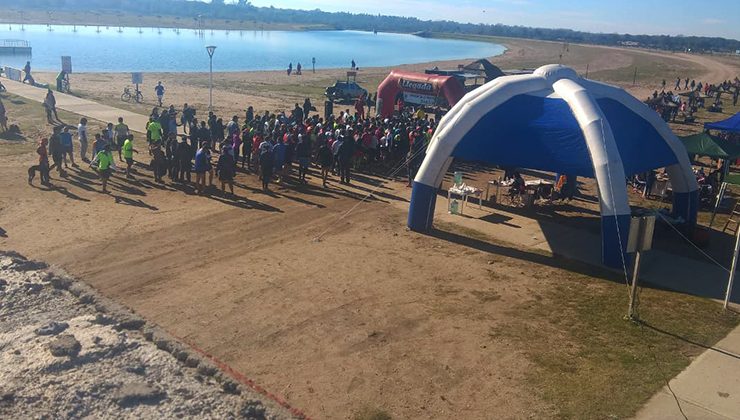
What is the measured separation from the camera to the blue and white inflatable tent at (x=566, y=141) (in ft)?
43.0

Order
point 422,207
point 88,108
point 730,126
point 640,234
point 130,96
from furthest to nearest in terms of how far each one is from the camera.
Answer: point 130,96, point 88,108, point 730,126, point 422,207, point 640,234

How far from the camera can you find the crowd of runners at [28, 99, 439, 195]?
57.5 feet

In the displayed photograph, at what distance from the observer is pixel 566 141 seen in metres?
13.9

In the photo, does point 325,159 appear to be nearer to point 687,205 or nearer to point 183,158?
point 183,158

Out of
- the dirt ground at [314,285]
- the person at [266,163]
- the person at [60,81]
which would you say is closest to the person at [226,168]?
the dirt ground at [314,285]

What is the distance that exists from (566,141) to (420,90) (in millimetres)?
17982

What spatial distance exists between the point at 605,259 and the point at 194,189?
1076cm

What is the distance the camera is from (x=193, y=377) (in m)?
8.35

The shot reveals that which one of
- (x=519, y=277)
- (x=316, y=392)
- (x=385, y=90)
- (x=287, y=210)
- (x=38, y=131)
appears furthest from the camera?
(x=385, y=90)

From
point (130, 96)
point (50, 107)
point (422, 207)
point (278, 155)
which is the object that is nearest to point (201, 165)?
point (278, 155)

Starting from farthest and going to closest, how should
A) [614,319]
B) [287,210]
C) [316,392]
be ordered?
[287,210]
[614,319]
[316,392]

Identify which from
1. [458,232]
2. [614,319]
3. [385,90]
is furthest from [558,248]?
[385,90]

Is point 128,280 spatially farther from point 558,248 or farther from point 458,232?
point 558,248

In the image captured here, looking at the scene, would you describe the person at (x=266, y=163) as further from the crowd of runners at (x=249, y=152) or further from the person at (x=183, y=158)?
the person at (x=183, y=158)
